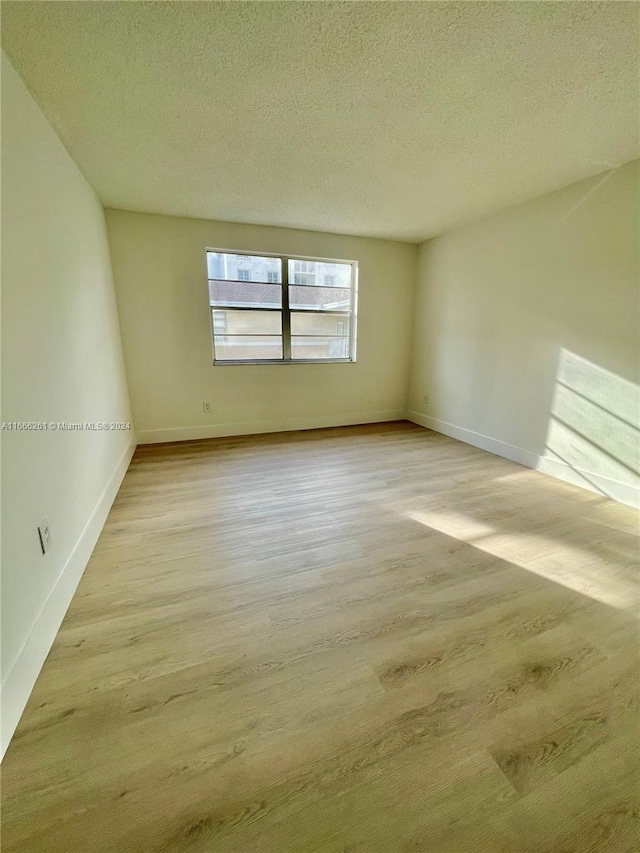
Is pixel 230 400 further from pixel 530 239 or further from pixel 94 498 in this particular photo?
pixel 530 239

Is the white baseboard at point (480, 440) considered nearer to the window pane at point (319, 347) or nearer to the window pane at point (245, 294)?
the window pane at point (319, 347)

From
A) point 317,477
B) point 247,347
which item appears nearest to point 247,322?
point 247,347

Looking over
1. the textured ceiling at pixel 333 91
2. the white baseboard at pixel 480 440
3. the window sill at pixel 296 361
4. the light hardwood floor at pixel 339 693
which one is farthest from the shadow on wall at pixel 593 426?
the window sill at pixel 296 361

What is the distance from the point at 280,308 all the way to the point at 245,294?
437 millimetres

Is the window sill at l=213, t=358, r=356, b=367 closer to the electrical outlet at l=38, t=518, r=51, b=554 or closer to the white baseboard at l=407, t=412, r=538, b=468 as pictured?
the white baseboard at l=407, t=412, r=538, b=468

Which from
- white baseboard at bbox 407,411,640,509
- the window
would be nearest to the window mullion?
the window

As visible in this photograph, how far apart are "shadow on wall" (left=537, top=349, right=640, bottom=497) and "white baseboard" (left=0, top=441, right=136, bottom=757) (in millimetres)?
3668

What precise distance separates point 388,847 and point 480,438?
3.51 m

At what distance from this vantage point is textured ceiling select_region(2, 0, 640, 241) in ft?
4.23

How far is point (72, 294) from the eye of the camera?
82.3 inches

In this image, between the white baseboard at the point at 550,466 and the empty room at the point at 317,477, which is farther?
the white baseboard at the point at 550,466

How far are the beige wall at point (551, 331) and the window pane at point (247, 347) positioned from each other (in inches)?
83.9

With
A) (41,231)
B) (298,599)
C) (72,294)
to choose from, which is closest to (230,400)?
(72,294)

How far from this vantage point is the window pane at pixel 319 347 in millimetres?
4270
